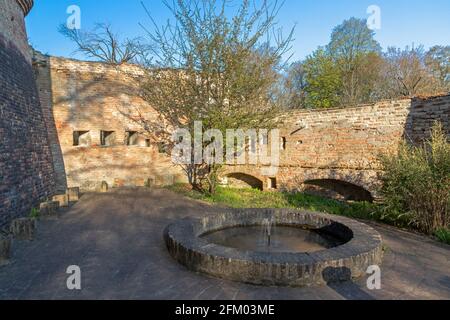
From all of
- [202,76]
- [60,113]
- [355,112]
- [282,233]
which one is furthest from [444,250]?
[60,113]

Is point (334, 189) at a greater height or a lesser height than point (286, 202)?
greater

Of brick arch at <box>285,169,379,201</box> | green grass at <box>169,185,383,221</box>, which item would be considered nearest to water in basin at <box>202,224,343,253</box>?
green grass at <box>169,185,383,221</box>

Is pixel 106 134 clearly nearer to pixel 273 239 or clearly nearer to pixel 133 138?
pixel 133 138

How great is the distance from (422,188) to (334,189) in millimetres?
5491

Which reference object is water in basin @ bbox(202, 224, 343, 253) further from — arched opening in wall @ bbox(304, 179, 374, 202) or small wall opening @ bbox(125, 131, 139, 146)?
small wall opening @ bbox(125, 131, 139, 146)

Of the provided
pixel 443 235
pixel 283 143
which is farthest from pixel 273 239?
pixel 283 143

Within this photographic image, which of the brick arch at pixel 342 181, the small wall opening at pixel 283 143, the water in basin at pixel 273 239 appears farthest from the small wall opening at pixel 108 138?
the water in basin at pixel 273 239

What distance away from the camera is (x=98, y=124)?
1183 centimetres

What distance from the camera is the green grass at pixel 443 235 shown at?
5.53 metres

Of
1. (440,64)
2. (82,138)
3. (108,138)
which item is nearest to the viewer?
(82,138)

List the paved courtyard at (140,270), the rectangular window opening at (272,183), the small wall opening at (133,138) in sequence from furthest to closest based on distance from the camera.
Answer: the small wall opening at (133,138)
the rectangular window opening at (272,183)
the paved courtyard at (140,270)

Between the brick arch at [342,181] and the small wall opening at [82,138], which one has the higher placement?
the small wall opening at [82,138]

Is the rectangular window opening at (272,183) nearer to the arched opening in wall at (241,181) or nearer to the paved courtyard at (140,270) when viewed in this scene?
the arched opening in wall at (241,181)

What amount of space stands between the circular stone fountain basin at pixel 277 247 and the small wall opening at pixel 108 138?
7998 mm
